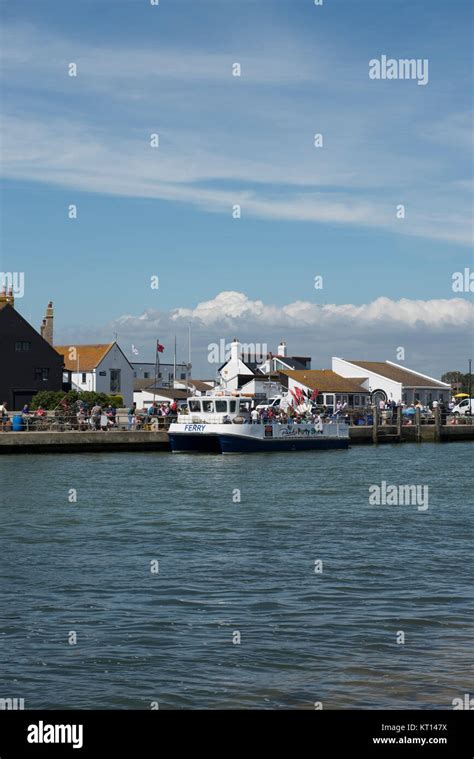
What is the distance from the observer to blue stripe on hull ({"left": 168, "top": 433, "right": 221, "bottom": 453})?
55031mm

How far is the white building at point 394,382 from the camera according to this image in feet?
350

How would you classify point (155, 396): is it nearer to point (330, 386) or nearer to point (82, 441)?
point (330, 386)

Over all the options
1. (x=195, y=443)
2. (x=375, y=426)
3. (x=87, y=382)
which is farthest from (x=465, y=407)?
(x=195, y=443)

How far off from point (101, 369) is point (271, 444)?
43.8 m

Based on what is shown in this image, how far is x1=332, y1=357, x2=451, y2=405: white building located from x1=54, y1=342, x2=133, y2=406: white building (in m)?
22.5

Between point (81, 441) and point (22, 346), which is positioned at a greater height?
point (22, 346)

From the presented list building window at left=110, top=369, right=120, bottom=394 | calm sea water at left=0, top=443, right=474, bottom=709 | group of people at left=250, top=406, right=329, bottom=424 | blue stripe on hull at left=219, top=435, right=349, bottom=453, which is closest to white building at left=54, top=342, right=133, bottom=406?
A: building window at left=110, top=369, right=120, bottom=394

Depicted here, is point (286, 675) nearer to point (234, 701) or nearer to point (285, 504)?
point (234, 701)

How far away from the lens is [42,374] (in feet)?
274

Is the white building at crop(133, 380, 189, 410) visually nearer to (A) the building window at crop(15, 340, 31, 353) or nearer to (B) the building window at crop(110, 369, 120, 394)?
(B) the building window at crop(110, 369, 120, 394)

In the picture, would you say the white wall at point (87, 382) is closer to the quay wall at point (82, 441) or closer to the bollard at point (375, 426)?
the bollard at point (375, 426)

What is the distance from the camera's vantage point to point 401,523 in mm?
27422
